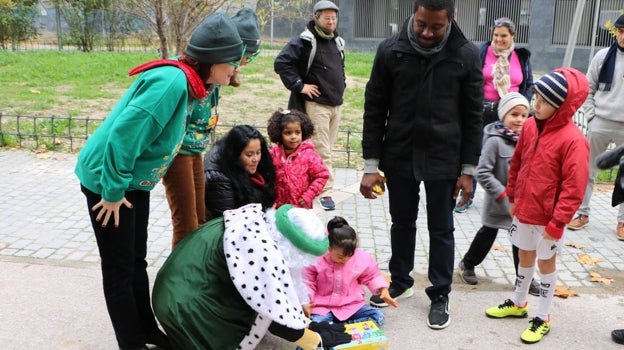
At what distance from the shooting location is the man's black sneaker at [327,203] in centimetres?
591

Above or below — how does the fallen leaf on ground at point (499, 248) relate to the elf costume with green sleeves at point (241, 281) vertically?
below

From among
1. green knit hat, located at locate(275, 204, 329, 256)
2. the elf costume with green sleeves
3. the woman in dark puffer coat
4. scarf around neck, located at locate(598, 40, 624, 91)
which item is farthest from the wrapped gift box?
scarf around neck, located at locate(598, 40, 624, 91)

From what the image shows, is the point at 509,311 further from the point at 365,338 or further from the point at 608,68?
the point at 608,68

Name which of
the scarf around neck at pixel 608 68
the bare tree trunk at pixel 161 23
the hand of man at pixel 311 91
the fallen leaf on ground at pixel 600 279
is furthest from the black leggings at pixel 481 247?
the bare tree trunk at pixel 161 23

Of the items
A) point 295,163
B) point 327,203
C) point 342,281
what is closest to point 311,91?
point 327,203

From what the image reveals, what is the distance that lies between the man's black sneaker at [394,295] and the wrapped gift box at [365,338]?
54cm

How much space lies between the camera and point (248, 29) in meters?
4.13

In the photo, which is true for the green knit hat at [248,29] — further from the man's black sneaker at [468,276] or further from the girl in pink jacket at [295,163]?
the man's black sneaker at [468,276]

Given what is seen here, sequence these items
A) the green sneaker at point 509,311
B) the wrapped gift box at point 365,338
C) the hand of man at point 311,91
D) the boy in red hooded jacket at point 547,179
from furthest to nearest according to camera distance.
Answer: the hand of man at point 311,91 < the green sneaker at point 509,311 < the boy in red hooded jacket at point 547,179 < the wrapped gift box at point 365,338

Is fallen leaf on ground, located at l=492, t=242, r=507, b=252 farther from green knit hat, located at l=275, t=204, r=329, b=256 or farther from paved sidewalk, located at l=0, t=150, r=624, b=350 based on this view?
green knit hat, located at l=275, t=204, r=329, b=256

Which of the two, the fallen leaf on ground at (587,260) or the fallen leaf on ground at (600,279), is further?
the fallen leaf on ground at (587,260)

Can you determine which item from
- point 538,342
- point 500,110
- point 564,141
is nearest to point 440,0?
point 564,141

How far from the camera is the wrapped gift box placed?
10.4ft

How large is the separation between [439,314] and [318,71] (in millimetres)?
2985
